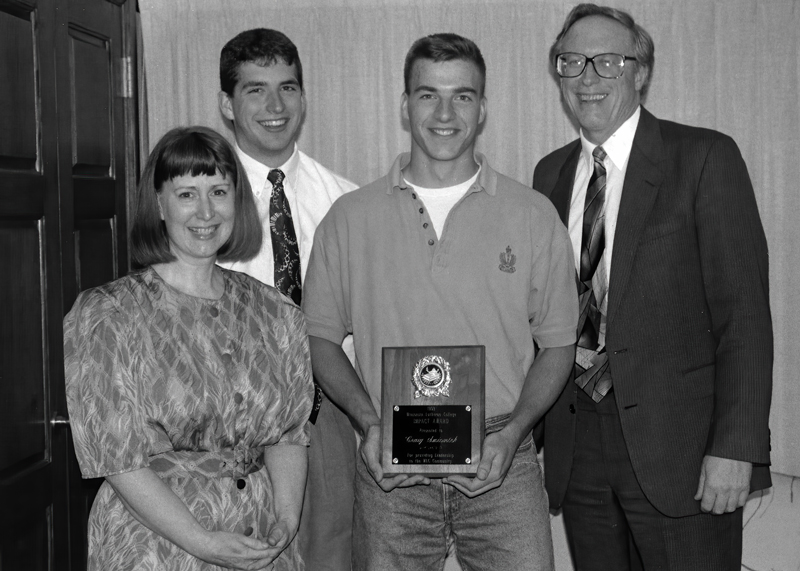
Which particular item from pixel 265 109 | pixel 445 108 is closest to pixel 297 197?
pixel 265 109

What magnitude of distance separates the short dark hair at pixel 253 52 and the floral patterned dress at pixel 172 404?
39.7 inches

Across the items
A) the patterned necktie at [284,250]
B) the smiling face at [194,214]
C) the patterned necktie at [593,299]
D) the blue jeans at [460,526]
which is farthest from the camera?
the patterned necktie at [284,250]

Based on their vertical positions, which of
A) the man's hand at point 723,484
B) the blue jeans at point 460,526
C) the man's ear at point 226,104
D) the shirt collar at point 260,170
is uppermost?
the man's ear at point 226,104

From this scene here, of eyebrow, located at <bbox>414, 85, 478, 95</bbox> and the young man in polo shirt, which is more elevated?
eyebrow, located at <bbox>414, 85, 478, 95</bbox>

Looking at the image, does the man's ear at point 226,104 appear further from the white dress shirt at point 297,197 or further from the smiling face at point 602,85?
the smiling face at point 602,85

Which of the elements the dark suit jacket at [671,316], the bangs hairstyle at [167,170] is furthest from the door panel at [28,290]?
the dark suit jacket at [671,316]

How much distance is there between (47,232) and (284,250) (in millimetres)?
844

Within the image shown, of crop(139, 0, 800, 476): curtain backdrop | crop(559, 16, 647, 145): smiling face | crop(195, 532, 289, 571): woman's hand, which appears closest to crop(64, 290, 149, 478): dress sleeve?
crop(195, 532, 289, 571): woman's hand

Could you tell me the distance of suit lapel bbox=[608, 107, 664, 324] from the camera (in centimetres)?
243

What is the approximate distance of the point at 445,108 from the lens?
94.4 inches

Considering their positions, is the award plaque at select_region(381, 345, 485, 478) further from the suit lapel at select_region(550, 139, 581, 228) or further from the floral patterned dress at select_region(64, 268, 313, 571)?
the suit lapel at select_region(550, 139, 581, 228)

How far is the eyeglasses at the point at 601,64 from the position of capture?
2586 mm

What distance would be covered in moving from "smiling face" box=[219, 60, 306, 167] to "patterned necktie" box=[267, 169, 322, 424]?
0.14 meters

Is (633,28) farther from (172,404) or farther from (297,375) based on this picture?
(172,404)
